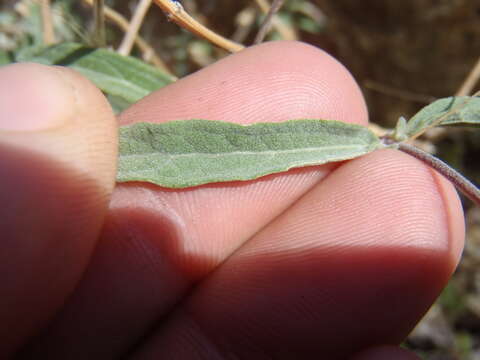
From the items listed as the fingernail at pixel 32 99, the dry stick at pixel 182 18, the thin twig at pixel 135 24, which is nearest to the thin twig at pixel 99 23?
the thin twig at pixel 135 24

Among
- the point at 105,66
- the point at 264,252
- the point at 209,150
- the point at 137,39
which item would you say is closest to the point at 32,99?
the point at 209,150

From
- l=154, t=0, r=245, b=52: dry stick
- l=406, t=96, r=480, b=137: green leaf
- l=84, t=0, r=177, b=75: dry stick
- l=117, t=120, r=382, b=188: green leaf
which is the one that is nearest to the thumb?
l=117, t=120, r=382, b=188: green leaf

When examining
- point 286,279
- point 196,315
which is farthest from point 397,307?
point 196,315

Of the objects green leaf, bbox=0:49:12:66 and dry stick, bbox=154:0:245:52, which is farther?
green leaf, bbox=0:49:12:66

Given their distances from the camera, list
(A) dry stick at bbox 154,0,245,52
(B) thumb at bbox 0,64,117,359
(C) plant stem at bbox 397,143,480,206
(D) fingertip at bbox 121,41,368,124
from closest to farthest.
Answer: (B) thumb at bbox 0,64,117,359, (C) plant stem at bbox 397,143,480,206, (A) dry stick at bbox 154,0,245,52, (D) fingertip at bbox 121,41,368,124

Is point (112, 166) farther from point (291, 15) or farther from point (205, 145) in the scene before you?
point (291, 15)

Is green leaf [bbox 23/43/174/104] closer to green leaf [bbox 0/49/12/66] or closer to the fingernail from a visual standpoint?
green leaf [bbox 0/49/12/66]

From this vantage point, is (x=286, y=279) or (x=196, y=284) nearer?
(x=286, y=279)

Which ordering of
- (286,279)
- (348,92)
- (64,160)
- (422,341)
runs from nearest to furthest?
(64,160)
(286,279)
(348,92)
(422,341)
